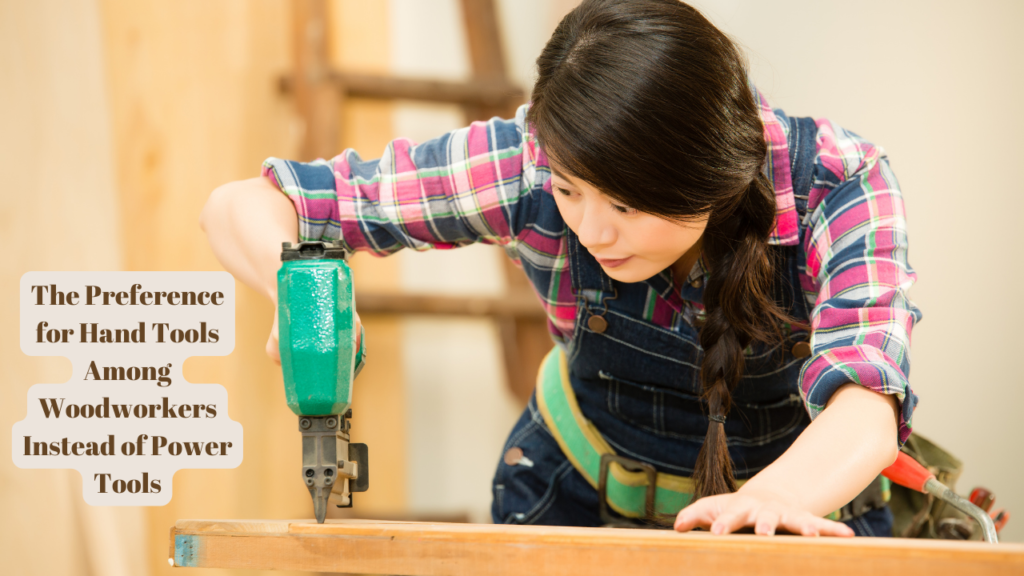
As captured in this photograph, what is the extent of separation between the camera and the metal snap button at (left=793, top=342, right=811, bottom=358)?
95 centimetres

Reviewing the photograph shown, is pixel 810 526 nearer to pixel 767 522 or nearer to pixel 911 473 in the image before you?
pixel 767 522

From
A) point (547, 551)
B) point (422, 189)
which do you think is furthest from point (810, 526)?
point (422, 189)

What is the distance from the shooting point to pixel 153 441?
0.84 metres

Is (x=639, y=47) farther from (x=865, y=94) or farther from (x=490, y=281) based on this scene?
(x=490, y=281)

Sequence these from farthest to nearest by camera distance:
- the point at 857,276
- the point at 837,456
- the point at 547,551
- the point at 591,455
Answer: the point at 591,455, the point at 857,276, the point at 837,456, the point at 547,551

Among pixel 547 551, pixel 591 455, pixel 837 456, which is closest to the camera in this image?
pixel 547 551

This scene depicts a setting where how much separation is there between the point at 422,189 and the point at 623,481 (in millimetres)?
454

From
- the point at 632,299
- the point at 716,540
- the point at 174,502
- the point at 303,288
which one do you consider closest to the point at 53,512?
the point at 174,502

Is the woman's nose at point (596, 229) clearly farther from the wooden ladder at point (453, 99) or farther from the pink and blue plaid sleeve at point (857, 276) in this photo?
the wooden ladder at point (453, 99)

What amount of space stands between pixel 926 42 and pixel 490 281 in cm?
122

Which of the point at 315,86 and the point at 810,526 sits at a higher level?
A: the point at 315,86

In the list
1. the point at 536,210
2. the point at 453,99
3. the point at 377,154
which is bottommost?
the point at 536,210

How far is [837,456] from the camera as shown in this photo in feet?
2.25

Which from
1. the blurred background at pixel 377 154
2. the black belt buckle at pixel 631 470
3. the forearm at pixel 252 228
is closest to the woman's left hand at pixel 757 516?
the black belt buckle at pixel 631 470
